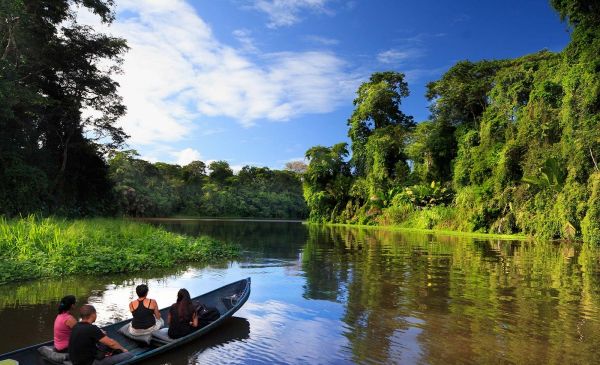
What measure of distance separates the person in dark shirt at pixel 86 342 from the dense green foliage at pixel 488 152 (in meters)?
25.2

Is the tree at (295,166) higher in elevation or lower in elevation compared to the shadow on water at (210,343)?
higher

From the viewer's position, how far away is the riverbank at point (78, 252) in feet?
41.1

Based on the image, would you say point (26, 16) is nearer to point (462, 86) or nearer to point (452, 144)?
point (462, 86)

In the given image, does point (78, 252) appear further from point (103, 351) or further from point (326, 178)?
point (326, 178)

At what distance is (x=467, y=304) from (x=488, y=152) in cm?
2880

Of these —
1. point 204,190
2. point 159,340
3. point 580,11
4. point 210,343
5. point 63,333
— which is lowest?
point 210,343

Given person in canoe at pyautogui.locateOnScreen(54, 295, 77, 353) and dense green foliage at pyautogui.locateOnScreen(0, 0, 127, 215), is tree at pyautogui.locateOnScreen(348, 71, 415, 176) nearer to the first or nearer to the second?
dense green foliage at pyautogui.locateOnScreen(0, 0, 127, 215)

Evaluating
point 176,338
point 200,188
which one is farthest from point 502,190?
point 200,188

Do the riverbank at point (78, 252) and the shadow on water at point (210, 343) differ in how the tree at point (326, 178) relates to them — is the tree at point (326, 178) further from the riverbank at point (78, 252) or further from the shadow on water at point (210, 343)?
the shadow on water at point (210, 343)

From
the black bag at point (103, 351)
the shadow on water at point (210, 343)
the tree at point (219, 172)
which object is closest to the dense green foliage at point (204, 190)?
the tree at point (219, 172)

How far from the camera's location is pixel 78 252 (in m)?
14.1

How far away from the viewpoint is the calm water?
7000mm

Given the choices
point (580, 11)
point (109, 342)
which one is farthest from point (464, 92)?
point (109, 342)

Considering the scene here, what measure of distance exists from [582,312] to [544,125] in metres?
22.9
